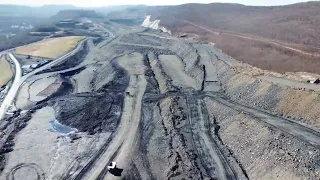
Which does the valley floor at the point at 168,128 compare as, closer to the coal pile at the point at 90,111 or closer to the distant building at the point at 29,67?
the coal pile at the point at 90,111

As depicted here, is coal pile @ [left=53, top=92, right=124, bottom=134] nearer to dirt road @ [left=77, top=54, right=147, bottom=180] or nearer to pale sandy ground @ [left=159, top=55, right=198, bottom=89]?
dirt road @ [left=77, top=54, right=147, bottom=180]

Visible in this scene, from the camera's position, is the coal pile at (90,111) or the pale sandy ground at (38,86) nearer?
the coal pile at (90,111)

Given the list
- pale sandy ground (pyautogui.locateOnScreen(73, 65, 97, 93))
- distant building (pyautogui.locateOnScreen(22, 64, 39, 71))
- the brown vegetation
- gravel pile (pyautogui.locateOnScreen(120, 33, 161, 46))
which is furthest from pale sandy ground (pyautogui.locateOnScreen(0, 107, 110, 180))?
gravel pile (pyautogui.locateOnScreen(120, 33, 161, 46))

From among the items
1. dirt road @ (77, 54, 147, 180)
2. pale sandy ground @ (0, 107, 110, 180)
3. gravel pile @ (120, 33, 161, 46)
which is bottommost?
gravel pile @ (120, 33, 161, 46)

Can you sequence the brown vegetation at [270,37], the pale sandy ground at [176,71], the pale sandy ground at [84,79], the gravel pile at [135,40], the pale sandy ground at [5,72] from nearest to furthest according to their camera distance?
the pale sandy ground at [176,71] → the brown vegetation at [270,37] → the pale sandy ground at [84,79] → the pale sandy ground at [5,72] → the gravel pile at [135,40]

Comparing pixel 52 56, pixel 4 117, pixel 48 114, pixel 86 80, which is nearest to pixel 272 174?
pixel 48 114

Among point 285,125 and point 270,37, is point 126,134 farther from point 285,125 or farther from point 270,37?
point 270,37

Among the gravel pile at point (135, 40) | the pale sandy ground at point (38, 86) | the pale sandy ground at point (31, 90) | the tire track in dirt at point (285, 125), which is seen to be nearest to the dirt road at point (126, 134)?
the tire track in dirt at point (285, 125)
